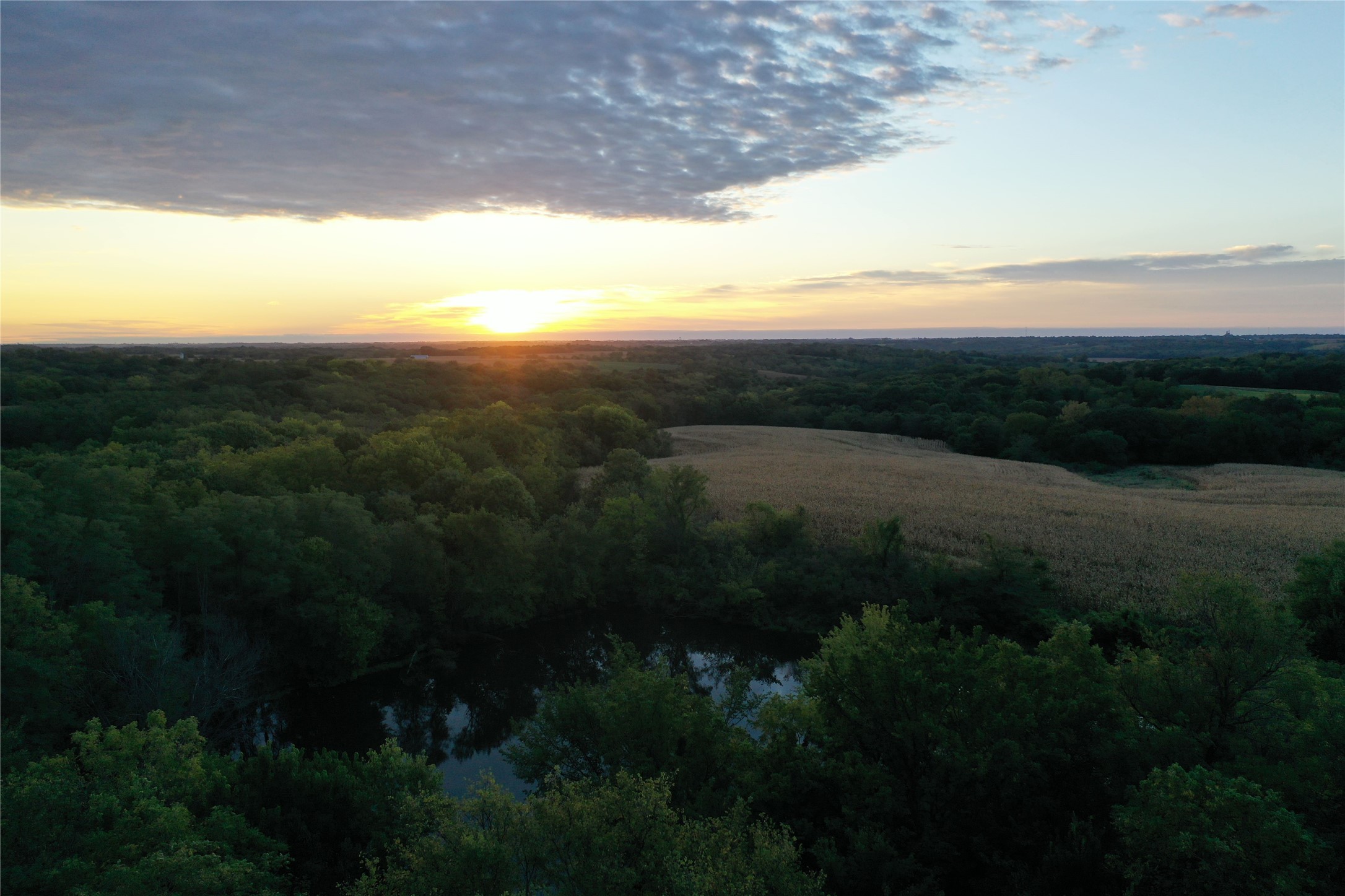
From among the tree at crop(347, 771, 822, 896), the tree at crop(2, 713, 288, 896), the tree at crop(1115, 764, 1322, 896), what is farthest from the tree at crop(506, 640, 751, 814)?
the tree at crop(1115, 764, 1322, 896)

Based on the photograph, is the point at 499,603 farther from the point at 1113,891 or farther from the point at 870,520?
the point at 1113,891

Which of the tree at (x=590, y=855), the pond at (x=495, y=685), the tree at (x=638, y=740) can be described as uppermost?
the tree at (x=590, y=855)

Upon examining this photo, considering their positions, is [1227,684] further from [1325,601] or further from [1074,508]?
[1074,508]

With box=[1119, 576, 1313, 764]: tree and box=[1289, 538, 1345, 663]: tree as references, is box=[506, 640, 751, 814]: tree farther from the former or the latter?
box=[1289, 538, 1345, 663]: tree

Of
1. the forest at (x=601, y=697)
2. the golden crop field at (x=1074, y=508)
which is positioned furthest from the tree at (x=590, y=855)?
the golden crop field at (x=1074, y=508)

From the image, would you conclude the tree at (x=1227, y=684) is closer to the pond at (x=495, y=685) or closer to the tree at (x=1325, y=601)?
the tree at (x=1325, y=601)

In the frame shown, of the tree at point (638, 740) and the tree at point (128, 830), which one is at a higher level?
the tree at point (128, 830)

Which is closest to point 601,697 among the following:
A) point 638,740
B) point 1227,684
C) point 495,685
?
point 638,740
